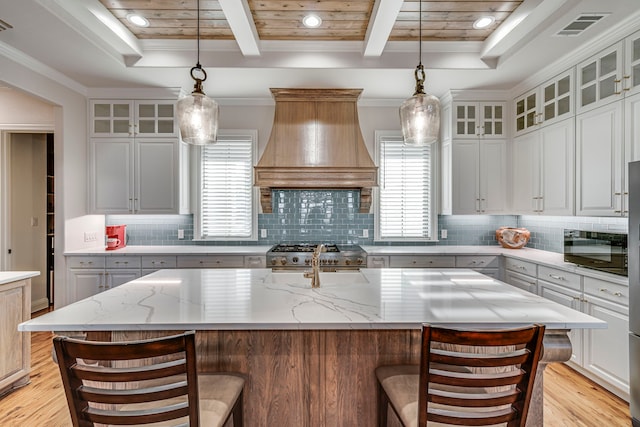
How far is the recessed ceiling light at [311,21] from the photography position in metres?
2.78

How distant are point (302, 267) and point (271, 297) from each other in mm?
1880

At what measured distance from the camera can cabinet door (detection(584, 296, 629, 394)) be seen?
2.40 meters

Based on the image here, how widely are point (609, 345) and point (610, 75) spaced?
1.99 meters

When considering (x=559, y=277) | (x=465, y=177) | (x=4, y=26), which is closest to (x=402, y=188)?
(x=465, y=177)

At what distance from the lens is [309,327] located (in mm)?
1364

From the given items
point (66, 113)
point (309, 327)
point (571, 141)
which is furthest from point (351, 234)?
point (66, 113)

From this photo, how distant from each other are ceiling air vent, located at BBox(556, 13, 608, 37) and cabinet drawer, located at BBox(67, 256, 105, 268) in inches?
182

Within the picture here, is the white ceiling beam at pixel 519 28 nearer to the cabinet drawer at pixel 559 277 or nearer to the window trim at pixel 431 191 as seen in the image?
the window trim at pixel 431 191

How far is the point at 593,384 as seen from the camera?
8.91 ft

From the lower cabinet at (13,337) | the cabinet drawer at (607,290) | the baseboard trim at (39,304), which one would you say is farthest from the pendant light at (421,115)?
the baseboard trim at (39,304)

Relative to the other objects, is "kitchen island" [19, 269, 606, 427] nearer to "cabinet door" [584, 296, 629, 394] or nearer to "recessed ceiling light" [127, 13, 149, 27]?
"cabinet door" [584, 296, 629, 394]

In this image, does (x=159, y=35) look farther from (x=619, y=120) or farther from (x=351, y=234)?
(x=619, y=120)

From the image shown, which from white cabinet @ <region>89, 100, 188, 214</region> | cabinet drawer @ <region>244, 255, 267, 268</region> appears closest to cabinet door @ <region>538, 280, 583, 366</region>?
cabinet drawer @ <region>244, 255, 267, 268</region>

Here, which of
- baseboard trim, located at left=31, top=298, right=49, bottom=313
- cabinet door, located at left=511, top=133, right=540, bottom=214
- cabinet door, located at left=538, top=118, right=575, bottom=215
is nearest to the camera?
cabinet door, located at left=538, top=118, right=575, bottom=215
